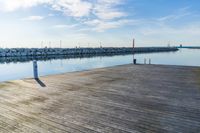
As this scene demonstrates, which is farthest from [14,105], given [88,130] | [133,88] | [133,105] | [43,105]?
[133,88]

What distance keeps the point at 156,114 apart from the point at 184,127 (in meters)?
0.78

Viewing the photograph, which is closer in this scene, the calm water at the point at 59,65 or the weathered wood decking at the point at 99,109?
the weathered wood decking at the point at 99,109

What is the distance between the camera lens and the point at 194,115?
14.2ft

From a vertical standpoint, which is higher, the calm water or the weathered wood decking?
the weathered wood decking

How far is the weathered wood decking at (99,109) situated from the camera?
3.73 metres

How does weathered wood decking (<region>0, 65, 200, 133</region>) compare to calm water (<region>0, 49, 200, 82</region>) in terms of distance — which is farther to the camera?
calm water (<region>0, 49, 200, 82</region>)

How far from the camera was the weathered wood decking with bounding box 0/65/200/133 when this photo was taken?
12.2 feet

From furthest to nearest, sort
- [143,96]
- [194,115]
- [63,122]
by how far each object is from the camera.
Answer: [143,96]
[194,115]
[63,122]

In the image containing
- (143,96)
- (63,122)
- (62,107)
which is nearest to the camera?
(63,122)

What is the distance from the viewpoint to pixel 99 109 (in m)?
4.75

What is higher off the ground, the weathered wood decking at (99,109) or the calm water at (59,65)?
the weathered wood decking at (99,109)

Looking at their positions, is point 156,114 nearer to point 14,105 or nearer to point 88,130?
point 88,130

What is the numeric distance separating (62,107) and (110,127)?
1.63 m

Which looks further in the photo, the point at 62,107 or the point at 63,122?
the point at 62,107
